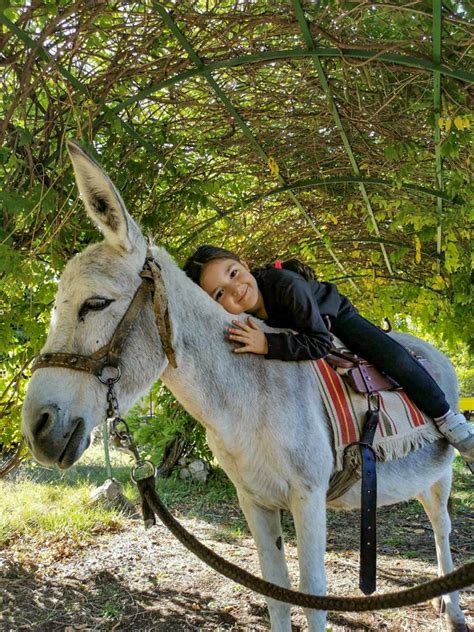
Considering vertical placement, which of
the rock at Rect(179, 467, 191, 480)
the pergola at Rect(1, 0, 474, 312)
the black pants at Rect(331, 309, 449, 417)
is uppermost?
the pergola at Rect(1, 0, 474, 312)

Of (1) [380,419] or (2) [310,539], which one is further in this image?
(1) [380,419]

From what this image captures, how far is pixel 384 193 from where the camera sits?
175 inches

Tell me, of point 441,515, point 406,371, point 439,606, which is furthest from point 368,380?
point 439,606

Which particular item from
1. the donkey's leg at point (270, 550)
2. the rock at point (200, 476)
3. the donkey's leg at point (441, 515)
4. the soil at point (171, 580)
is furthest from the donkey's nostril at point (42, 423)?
the rock at point (200, 476)

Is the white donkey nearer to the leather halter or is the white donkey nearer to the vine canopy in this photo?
the leather halter

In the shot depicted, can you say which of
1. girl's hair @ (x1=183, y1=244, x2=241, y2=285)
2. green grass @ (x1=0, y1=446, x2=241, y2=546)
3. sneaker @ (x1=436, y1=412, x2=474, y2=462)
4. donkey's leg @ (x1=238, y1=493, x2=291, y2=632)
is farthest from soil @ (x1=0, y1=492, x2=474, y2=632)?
girl's hair @ (x1=183, y1=244, x2=241, y2=285)

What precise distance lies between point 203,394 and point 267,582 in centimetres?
73

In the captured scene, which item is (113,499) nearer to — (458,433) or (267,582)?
(458,433)

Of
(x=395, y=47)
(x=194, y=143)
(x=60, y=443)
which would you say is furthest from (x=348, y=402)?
(x=194, y=143)

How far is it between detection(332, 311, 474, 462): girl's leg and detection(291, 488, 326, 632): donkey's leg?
2.96ft

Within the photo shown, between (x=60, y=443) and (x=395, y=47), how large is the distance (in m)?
2.23

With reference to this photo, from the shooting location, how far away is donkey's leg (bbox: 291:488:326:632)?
213cm

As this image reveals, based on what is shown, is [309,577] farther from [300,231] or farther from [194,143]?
[300,231]

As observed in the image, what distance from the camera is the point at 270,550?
2.41 m
